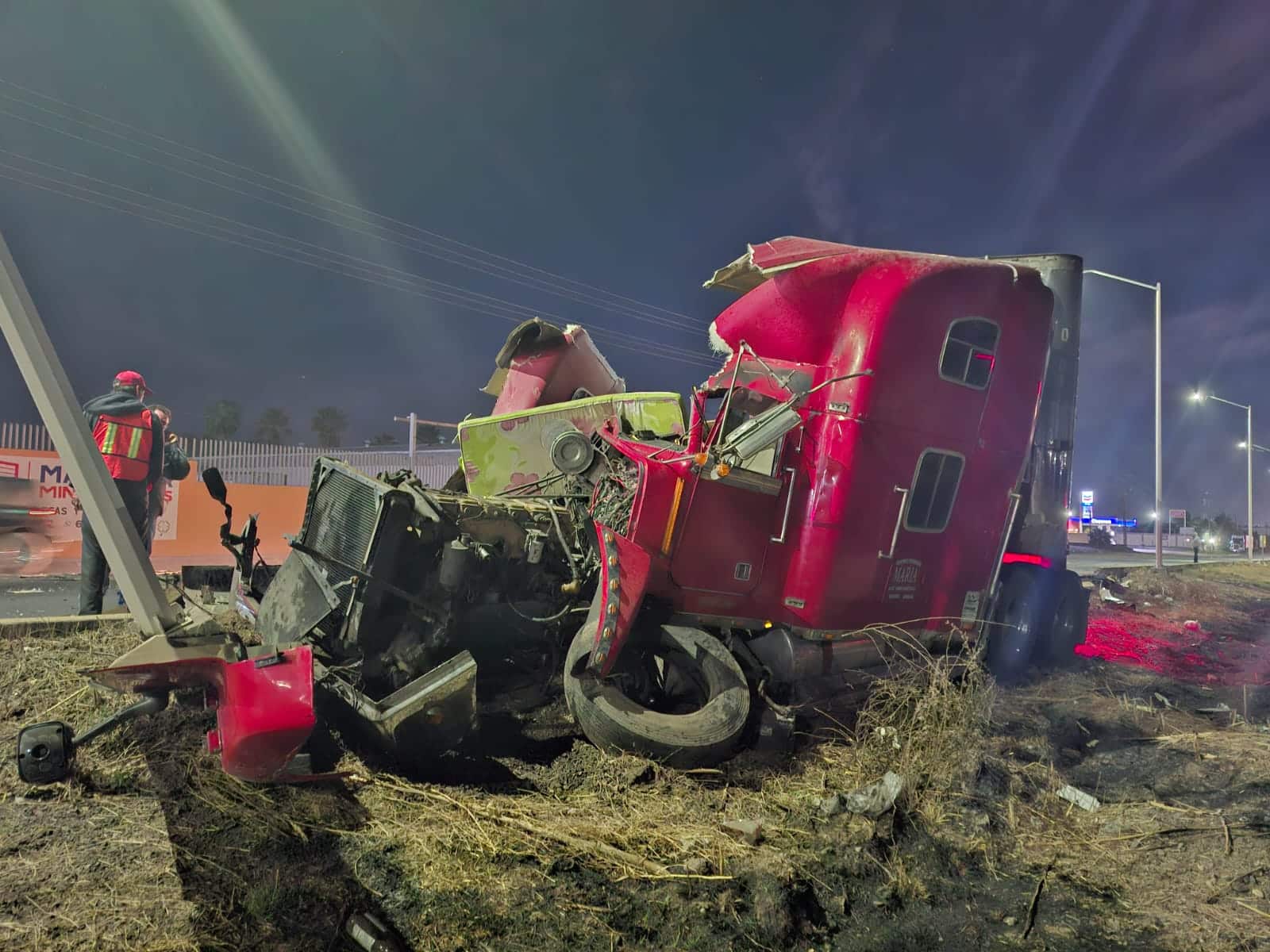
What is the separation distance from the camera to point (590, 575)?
4.70m

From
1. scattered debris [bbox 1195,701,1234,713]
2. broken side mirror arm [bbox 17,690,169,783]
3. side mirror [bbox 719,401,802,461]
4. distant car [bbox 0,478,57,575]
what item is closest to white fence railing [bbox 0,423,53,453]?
distant car [bbox 0,478,57,575]

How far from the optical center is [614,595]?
4.14 meters

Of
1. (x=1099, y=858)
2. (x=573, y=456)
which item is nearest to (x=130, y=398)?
(x=573, y=456)

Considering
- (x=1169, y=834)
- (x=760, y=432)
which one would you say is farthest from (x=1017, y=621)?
(x=760, y=432)

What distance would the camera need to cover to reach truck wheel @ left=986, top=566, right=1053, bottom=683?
6617 millimetres

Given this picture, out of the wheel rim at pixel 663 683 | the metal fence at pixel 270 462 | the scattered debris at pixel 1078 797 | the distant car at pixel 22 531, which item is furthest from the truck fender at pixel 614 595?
the metal fence at pixel 270 462

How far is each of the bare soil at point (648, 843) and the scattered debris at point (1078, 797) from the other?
0.15ft

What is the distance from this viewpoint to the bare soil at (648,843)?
2477 millimetres

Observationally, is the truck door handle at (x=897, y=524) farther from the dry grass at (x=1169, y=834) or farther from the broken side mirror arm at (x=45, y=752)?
the broken side mirror arm at (x=45, y=752)

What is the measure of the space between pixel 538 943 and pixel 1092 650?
863cm

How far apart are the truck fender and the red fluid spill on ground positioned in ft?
20.4

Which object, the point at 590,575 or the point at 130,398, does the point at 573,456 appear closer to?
the point at 590,575

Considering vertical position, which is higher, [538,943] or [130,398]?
[130,398]

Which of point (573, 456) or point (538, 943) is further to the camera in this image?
point (573, 456)
